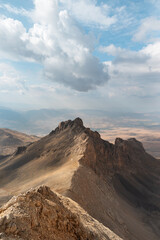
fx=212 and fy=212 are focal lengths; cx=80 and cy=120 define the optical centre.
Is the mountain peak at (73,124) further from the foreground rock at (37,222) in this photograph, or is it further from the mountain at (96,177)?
the foreground rock at (37,222)

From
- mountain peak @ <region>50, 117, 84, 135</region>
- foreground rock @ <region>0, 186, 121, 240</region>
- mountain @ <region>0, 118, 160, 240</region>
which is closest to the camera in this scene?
foreground rock @ <region>0, 186, 121, 240</region>

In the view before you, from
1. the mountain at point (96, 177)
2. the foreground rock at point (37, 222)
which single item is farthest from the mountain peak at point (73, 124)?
the foreground rock at point (37, 222)

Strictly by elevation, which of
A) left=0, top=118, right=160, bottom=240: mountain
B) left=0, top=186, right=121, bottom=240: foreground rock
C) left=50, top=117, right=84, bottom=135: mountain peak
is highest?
left=50, top=117, right=84, bottom=135: mountain peak

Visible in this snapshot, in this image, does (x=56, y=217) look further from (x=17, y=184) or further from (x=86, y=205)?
(x=17, y=184)

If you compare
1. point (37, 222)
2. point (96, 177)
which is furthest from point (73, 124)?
point (37, 222)

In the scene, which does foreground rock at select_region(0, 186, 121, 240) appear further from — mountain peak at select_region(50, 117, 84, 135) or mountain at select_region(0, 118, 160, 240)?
mountain peak at select_region(50, 117, 84, 135)

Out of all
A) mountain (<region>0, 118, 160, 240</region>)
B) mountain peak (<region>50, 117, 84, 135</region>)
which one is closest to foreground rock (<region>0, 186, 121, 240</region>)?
mountain (<region>0, 118, 160, 240</region>)
